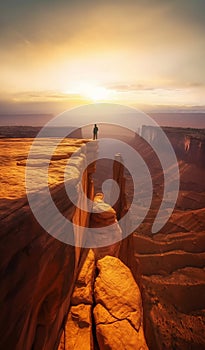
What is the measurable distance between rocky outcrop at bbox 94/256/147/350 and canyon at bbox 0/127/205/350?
1.0 inches

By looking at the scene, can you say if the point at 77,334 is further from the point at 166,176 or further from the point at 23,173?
the point at 166,176

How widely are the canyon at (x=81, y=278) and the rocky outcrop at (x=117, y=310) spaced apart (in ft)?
0.08

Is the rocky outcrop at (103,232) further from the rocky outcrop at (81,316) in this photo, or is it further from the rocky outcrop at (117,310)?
the rocky outcrop at (81,316)

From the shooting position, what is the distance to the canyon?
1.80 metres

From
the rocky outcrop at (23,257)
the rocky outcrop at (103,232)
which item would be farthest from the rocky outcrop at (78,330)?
the rocky outcrop at (23,257)

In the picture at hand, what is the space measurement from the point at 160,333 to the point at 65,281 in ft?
34.3

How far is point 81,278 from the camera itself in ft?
20.0

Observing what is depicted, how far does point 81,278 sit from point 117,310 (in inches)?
53.8

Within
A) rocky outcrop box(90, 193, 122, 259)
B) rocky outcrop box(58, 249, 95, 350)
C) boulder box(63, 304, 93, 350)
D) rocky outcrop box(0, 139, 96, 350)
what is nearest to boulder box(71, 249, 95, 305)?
rocky outcrop box(58, 249, 95, 350)

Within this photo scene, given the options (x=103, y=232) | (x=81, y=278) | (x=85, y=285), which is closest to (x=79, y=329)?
(x=85, y=285)

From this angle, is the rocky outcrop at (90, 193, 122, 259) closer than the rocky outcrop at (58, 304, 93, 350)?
No

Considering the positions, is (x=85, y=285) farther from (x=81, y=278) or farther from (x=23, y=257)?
(x=23, y=257)

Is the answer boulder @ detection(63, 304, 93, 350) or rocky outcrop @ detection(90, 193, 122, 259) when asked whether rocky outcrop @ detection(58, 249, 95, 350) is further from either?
rocky outcrop @ detection(90, 193, 122, 259)

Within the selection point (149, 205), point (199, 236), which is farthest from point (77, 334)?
point (149, 205)
